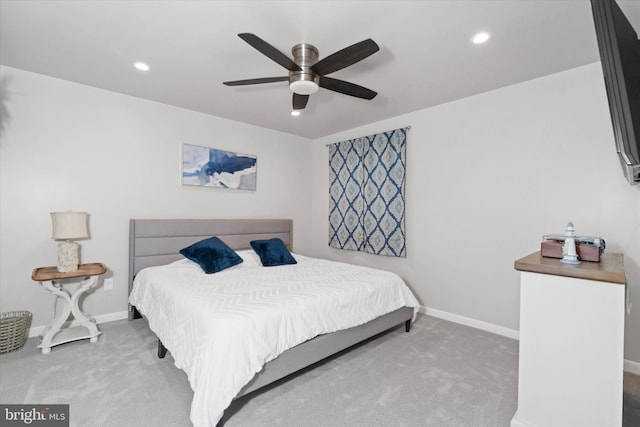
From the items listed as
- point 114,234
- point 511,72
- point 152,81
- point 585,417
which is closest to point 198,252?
point 114,234

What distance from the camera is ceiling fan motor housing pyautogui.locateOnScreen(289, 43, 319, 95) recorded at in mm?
2188

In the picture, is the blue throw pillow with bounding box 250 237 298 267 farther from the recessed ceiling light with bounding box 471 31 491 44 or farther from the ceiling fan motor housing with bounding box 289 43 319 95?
the recessed ceiling light with bounding box 471 31 491 44

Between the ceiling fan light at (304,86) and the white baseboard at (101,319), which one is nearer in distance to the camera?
the ceiling fan light at (304,86)

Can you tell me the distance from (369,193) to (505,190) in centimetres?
165

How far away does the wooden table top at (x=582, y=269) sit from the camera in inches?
55.1

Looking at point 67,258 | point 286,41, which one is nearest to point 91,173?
point 67,258

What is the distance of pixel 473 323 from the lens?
10.9 feet

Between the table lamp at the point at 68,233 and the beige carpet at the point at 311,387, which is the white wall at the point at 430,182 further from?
the beige carpet at the point at 311,387

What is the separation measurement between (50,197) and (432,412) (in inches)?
149

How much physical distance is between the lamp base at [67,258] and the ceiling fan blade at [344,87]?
2.72 metres

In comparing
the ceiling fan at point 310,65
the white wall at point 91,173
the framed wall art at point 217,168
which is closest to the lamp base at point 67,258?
the white wall at point 91,173

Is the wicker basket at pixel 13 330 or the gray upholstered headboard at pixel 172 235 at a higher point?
the gray upholstered headboard at pixel 172 235

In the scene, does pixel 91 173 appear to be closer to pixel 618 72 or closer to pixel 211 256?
pixel 211 256

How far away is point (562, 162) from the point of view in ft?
9.05
